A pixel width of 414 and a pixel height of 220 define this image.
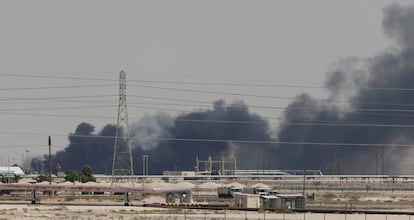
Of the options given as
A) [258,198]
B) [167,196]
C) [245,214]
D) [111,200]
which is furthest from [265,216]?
[111,200]

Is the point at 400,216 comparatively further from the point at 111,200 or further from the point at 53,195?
the point at 53,195

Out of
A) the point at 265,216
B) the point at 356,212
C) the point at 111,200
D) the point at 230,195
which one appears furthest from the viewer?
the point at 230,195

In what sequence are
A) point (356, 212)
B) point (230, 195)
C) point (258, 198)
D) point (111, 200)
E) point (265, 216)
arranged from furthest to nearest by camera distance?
point (230, 195) → point (111, 200) → point (258, 198) → point (356, 212) → point (265, 216)

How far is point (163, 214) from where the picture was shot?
12056 cm

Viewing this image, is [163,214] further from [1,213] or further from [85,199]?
[85,199]

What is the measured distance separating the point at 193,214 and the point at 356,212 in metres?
24.4

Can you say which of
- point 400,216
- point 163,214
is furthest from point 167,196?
point 400,216

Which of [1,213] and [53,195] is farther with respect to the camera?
[53,195]

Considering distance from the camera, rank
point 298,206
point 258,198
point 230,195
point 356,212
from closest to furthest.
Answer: point 356,212 < point 298,206 < point 258,198 < point 230,195

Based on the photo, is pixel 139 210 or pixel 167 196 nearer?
pixel 139 210

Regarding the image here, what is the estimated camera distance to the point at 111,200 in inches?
6673

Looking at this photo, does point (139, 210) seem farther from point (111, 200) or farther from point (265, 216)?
point (111, 200)

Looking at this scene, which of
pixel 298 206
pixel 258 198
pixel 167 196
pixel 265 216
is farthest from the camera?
pixel 167 196

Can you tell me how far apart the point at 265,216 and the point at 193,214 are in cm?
972
